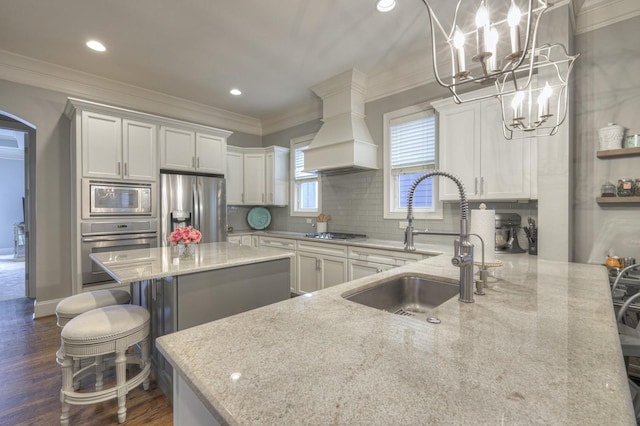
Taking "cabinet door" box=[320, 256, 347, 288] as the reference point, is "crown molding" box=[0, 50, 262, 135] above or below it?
above

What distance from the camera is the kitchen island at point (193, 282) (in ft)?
6.19

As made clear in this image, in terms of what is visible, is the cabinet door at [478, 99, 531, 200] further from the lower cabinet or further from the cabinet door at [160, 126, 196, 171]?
the cabinet door at [160, 126, 196, 171]

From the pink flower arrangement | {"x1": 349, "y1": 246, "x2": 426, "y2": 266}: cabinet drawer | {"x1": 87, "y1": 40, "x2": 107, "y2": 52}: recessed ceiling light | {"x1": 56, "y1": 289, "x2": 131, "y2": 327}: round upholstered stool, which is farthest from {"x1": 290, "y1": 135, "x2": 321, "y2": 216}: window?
{"x1": 56, "y1": 289, "x2": 131, "y2": 327}: round upholstered stool

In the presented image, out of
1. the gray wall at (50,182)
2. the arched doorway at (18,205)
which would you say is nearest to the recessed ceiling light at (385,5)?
the gray wall at (50,182)

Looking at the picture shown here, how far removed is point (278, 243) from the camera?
174 inches

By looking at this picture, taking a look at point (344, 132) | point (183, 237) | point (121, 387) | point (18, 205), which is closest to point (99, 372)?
point (121, 387)

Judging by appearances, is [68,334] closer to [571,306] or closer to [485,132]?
[571,306]

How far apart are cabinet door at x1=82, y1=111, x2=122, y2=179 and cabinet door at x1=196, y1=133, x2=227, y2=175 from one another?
3.24 ft

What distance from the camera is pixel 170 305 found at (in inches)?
75.4

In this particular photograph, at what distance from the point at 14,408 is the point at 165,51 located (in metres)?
3.35

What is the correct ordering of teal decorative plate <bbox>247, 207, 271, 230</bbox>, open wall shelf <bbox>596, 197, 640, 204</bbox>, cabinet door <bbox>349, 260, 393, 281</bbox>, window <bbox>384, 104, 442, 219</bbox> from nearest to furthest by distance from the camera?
open wall shelf <bbox>596, 197, 640, 204</bbox> < cabinet door <bbox>349, 260, 393, 281</bbox> < window <bbox>384, 104, 442, 219</bbox> < teal decorative plate <bbox>247, 207, 271, 230</bbox>

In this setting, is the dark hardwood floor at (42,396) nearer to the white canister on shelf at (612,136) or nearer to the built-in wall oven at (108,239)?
the built-in wall oven at (108,239)

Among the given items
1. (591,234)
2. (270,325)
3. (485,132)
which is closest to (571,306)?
(270,325)

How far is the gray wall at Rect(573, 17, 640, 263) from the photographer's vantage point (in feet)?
7.41
